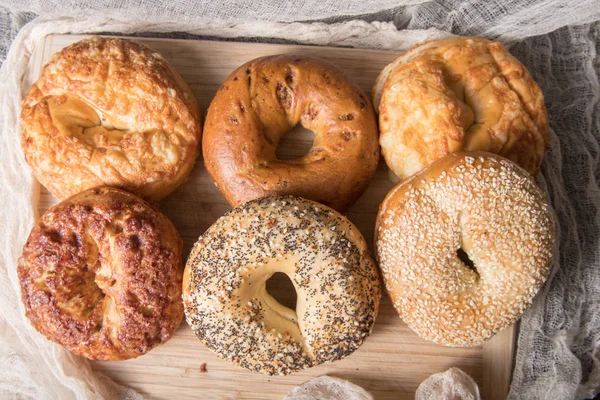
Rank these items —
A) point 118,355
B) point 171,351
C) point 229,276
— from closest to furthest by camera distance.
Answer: point 229,276 < point 118,355 < point 171,351

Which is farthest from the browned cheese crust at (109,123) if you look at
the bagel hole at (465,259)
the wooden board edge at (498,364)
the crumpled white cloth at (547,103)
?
the wooden board edge at (498,364)

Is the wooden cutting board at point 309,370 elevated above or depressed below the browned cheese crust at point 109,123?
below

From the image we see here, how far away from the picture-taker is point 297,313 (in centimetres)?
222

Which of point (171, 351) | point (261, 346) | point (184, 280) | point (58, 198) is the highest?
point (58, 198)

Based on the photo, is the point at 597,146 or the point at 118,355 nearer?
the point at 118,355

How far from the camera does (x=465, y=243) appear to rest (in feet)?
6.89

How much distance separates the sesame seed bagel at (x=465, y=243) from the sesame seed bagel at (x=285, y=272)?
6.5 inches

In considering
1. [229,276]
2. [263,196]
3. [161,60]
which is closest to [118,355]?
[229,276]

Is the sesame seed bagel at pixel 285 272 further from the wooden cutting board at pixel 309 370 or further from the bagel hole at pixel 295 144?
the bagel hole at pixel 295 144

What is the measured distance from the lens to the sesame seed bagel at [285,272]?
6.77 ft

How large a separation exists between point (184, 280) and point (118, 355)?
448 millimetres

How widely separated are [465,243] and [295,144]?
2.92ft

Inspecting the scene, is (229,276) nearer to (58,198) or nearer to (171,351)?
(171,351)

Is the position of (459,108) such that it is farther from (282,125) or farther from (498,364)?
(498,364)
